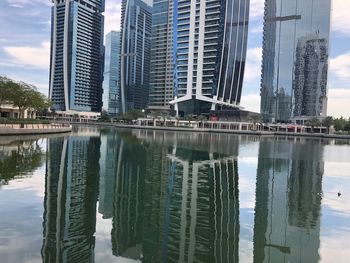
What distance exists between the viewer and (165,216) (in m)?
17.5

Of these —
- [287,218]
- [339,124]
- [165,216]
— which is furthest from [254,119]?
[165,216]

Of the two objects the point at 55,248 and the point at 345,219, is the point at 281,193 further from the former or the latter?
the point at 55,248

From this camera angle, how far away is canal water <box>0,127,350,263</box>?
13068 millimetres

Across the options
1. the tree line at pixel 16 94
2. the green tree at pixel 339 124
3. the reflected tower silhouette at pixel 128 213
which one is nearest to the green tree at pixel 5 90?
the tree line at pixel 16 94

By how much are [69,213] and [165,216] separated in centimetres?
→ 410

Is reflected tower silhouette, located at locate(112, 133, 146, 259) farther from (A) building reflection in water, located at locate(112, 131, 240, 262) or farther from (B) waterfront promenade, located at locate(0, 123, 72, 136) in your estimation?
(B) waterfront promenade, located at locate(0, 123, 72, 136)

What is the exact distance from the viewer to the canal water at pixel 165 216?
13068mm

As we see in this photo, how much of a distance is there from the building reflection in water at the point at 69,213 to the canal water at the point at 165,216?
4 cm

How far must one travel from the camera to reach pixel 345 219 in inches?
742

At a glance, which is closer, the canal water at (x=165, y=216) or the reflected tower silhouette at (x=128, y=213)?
the canal water at (x=165, y=216)

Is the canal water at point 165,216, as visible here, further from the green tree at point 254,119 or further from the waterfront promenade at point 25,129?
the green tree at point 254,119

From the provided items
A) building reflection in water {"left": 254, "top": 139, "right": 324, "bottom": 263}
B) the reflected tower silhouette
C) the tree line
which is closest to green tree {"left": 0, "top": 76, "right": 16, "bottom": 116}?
the tree line

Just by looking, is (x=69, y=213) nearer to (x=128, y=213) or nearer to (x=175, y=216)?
(x=128, y=213)

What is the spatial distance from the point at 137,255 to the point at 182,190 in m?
11.1
